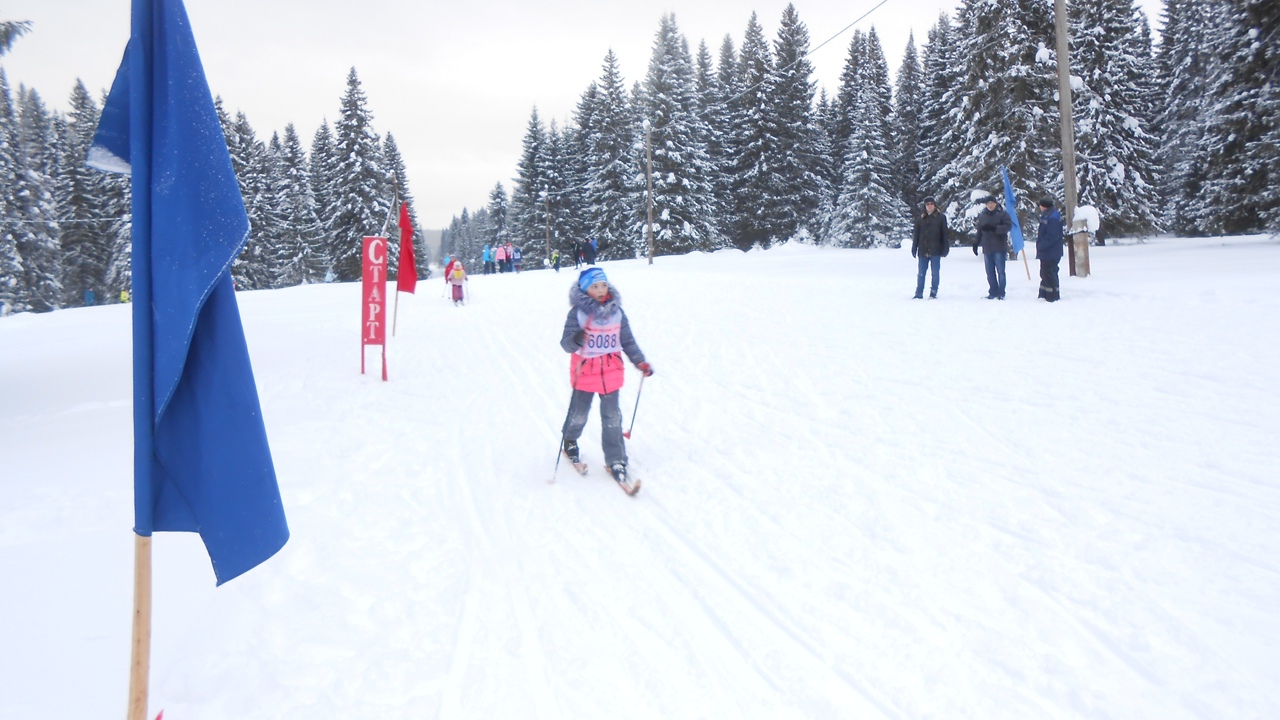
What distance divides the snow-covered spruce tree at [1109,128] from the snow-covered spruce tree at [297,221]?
53.9 metres

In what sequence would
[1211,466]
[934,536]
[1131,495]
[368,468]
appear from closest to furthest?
1. [934,536]
2. [1131,495]
3. [1211,466]
4. [368,468]

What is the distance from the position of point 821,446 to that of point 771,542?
2.18m

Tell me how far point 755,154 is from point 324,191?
33.2 meters

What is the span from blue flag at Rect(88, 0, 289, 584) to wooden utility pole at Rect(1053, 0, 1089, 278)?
1669 centimetres

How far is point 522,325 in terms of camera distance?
16.6m

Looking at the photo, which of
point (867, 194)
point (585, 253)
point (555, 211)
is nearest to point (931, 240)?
point (585, 253)

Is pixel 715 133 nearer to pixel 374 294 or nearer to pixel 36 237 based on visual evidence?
pixel 36 237

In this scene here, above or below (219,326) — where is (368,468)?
below

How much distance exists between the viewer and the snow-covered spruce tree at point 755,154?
47.8m

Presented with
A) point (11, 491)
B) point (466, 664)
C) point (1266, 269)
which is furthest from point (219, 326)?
point (1266, 269)

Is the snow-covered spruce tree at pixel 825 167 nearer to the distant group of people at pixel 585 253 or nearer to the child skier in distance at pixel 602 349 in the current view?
the distant group of people at pixel 585 253

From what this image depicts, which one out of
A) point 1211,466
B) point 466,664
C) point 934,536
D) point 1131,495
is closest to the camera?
point 466,664

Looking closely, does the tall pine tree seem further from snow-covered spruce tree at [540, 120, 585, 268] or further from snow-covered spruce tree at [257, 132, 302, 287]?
snow-covered spruce tree at [540, 120, 585, 268]

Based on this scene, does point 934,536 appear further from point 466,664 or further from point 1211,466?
point 466,664
